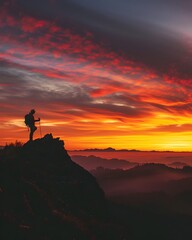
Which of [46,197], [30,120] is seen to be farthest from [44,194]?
[30,120]

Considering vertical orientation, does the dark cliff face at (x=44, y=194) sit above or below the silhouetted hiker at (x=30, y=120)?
below

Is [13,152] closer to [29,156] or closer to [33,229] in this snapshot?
[29,156]

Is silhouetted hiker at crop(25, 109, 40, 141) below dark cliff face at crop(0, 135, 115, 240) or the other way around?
the other way around

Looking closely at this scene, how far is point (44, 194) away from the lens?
3030 centimetres

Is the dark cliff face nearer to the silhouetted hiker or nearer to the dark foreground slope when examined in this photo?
the dark foreground slope

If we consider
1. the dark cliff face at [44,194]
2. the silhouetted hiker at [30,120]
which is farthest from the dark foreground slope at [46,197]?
the silhouetted hiker at [30,120]

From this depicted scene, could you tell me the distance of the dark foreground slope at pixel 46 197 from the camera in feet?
74.2

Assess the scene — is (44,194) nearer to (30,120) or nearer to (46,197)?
(46,197)

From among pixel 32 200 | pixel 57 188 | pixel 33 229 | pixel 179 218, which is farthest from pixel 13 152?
pixel 179 218

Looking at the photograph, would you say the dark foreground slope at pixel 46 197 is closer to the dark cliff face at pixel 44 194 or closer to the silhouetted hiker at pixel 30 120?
the dark cliff face at pixel 44 194

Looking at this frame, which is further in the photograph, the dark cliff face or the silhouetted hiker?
the silhouetted hiker

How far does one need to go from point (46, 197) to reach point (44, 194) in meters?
0.46

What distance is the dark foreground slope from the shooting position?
2263cm

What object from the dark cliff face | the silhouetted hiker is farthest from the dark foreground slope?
the silhouetted hiker
